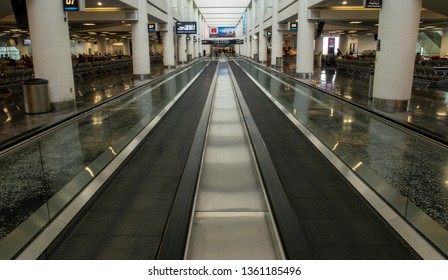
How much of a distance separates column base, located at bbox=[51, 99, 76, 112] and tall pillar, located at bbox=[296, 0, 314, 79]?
48.4 ft

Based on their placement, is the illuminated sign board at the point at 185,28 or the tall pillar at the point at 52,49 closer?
the tall pillar at the point at 52,49

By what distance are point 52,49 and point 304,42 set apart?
15365mm

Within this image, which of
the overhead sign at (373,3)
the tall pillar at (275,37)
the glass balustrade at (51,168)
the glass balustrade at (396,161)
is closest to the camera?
the glass balustrade at (51,168)

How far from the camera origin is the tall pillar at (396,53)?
36.1 ft

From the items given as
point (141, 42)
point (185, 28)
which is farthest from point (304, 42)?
point (185, 28)

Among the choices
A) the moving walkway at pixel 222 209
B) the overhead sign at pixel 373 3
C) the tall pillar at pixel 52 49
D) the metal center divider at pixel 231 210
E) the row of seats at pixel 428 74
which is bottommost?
the metal center divider at pixel 231 210

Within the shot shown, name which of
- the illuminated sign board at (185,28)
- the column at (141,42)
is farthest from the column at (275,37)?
the column at (141,42)

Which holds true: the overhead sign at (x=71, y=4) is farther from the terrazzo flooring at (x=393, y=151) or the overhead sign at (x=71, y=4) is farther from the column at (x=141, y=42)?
the column at (x=141, y=42)

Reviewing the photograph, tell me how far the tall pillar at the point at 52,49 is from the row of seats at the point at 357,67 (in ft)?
56.4

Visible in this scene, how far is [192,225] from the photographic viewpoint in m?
4.55

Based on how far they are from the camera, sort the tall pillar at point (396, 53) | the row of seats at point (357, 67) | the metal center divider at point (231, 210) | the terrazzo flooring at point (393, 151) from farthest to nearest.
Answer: the row of seats at point (357, 67)
the tall pillar at point (396, 53)
the terrazzo flooring at point (393, 151)
the metal center divider at point (231, 210)

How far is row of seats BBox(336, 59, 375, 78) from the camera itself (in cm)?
2396

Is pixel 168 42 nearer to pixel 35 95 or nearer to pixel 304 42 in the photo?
pixel 304 42

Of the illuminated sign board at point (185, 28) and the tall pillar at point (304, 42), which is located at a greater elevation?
the illuminated sign board at point (185, 28)
